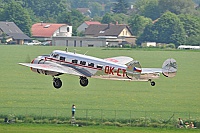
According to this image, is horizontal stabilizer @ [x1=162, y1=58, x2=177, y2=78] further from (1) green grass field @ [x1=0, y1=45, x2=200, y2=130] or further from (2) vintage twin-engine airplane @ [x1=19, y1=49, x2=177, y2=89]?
(1) green grass field @ [x1=0, y1=45, x2=200, y2=130]

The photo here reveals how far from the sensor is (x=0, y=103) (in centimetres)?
11550

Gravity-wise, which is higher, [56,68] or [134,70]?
[56,68]

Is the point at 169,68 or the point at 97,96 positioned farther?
the point at 97,96

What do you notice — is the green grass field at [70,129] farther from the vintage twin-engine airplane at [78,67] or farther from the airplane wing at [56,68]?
the airplane wing at [56,68]

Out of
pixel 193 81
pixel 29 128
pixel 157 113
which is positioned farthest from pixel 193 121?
pixel 193 81

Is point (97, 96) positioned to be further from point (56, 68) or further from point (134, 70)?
point (134, 70)

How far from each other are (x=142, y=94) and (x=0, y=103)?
92.8 feet

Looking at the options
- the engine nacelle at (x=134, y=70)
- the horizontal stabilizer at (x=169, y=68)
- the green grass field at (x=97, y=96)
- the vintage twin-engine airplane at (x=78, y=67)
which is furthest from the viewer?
the green grass field at (x=97, y=96)

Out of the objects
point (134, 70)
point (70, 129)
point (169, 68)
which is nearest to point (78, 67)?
point (134, 70)

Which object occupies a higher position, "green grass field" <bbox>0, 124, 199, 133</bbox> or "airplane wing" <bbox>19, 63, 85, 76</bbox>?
"airplane wing" <bbox>19, 63, 85, 76</bbox>

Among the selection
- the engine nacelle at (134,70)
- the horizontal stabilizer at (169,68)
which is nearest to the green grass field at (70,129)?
the engine nacelle at (134,70)

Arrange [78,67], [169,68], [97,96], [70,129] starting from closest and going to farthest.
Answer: [169,68]
[78,67]
[70,129]
[97,96]

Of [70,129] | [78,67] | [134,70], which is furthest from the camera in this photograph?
[70,129]

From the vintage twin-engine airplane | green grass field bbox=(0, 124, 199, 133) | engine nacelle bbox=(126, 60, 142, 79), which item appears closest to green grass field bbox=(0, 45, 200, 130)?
the vintage twin-engine airplane
